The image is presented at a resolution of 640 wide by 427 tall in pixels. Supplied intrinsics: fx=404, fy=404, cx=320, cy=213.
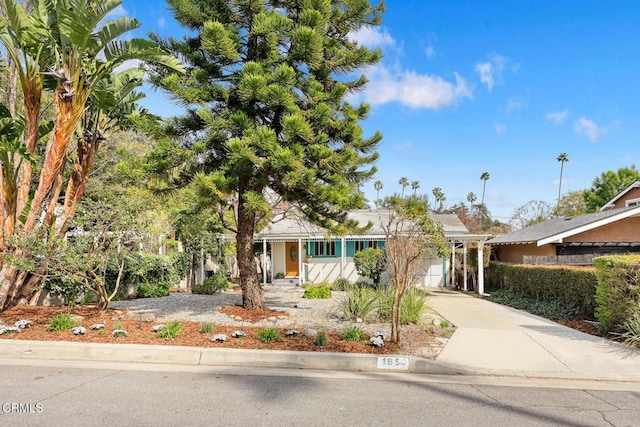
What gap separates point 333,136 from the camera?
368 inches

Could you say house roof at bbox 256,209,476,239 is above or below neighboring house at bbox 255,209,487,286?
above

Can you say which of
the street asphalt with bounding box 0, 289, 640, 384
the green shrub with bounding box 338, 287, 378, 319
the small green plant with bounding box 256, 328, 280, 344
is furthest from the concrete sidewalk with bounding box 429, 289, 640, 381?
the small green plant with bounding box 256, 328, 280, 344

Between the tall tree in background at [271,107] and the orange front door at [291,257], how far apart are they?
36.1 ft

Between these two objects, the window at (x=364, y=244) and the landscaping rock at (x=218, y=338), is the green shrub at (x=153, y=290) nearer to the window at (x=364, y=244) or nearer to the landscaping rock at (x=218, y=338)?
the landscaping rock at (x=218, y=338)

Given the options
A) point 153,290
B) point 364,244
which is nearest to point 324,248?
point 364,244

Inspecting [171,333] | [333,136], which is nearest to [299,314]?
[171,333]

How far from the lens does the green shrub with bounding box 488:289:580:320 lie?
10.5 m

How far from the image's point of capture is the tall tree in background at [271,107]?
7.91 metres

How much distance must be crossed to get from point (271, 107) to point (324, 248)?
12.4 metres

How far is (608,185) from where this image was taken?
3331 cm

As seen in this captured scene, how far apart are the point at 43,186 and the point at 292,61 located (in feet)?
19.5

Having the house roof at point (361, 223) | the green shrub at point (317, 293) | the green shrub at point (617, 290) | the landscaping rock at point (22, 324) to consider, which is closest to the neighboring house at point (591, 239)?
the house roof at point (361, 223)

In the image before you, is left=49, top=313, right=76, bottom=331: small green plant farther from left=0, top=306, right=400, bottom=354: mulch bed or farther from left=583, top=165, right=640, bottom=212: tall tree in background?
left=583, top=165, right=640, bottom=212: tall tree in background

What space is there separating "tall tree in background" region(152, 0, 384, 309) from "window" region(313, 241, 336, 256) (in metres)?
10.2
